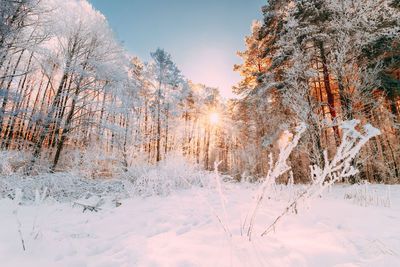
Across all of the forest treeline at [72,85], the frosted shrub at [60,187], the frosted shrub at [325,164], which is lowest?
the frosted shrub at [60,187]

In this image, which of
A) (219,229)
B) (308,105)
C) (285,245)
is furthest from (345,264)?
(308,105)

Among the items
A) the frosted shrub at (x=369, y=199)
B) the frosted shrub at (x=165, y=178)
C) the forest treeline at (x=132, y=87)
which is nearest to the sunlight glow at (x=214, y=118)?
the forest treeline at (x=132, y=87)

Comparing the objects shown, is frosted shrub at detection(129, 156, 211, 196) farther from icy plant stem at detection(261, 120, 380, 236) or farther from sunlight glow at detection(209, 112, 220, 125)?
sunlight glow at detection(209, 112, 220, 125)

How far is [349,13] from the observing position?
7508 millimetres

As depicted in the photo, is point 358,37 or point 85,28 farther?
point 85,28

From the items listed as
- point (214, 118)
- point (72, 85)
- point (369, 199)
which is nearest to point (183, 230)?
point (369, 199)

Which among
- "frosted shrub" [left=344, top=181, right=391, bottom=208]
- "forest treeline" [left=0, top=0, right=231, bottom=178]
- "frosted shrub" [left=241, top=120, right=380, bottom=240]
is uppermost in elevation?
"forest treeline" [left=0, top=0, right=231, bottom=178]

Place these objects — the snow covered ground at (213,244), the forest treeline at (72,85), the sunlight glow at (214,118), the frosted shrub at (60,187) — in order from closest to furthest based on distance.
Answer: the snow covered ground at (213,244) < the frosted shrub at (60,187) < the forest treeline at (72,85) < the sunlight glow at (214,118)

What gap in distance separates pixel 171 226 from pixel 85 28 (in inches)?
429

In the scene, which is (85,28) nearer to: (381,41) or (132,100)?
(132,100)

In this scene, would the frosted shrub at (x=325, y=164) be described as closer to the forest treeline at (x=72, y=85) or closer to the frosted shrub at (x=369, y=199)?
the frosted shrub at (x=369, y=199)

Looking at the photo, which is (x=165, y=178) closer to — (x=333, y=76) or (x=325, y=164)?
(x=325, y=164)

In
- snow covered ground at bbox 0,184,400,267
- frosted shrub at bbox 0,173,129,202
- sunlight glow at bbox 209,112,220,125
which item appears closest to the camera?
snow covered ground at bbox 0,184,400,267

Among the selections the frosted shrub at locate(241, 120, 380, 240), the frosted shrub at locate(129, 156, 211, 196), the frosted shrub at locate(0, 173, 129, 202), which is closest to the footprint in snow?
the frosted shrub at locate(241, 120, 380, 240)
